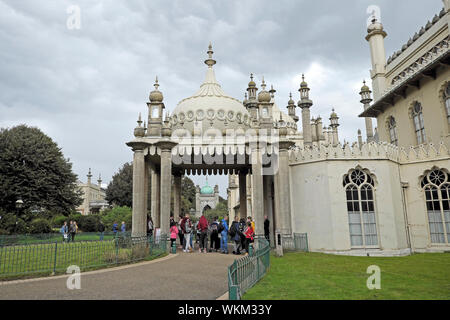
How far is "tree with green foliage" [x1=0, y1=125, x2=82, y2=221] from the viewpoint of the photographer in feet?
102

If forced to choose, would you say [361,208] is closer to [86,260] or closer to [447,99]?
[447,99]

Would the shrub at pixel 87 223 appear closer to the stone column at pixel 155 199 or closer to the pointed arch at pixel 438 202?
the stone column at pixel 155 199

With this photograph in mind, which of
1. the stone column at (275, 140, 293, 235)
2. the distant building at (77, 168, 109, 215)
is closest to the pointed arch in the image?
the stone column at (275, 140, 293, 235)

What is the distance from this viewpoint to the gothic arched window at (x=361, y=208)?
16.8 metres

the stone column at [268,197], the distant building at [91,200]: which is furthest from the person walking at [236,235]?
the distant building at [91,200]

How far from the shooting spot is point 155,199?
65.9ft

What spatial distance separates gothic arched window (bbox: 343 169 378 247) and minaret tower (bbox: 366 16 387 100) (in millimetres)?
13987

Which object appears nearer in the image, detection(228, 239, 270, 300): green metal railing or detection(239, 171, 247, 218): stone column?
detection(228, 239, 270, 300): green metal railing

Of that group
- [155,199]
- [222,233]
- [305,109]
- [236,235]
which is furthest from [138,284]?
[305,109]

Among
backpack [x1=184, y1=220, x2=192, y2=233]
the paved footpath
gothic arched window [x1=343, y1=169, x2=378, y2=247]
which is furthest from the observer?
gothic arched window [x1=343, y1=169, x2=378, y2=247]

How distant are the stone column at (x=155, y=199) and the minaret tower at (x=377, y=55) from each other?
2094 centimetres

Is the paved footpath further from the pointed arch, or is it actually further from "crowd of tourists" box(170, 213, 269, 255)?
the pointed arch
